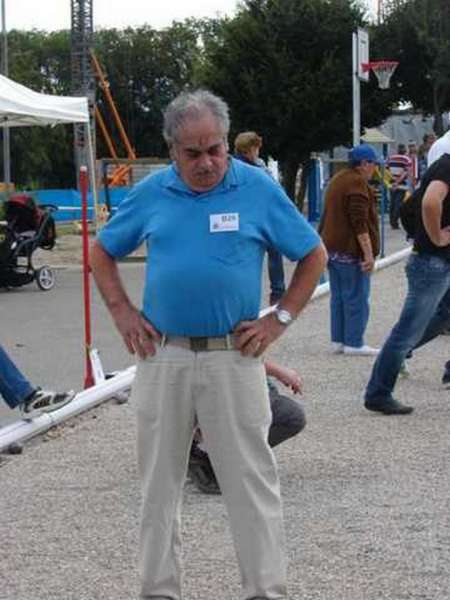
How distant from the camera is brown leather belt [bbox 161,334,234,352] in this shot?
13.5 feet

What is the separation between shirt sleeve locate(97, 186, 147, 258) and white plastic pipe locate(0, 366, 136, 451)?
10.4ft

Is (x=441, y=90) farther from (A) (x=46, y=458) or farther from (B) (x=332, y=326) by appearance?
(A) (x=46, y=458)

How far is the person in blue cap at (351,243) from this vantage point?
33.7 ft

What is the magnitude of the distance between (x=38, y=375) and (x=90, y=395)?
1783mm

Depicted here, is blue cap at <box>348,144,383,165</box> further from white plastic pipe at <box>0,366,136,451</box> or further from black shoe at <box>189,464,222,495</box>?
black shoe at <box>189,464,222,495</box>

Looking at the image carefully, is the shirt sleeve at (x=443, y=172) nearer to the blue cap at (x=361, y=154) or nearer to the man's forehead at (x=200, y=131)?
the blue cap at (x=361, y=154)

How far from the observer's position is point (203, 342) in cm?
413

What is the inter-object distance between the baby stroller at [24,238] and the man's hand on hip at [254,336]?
514 inches

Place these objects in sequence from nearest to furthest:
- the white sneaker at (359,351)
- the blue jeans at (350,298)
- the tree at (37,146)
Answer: the blue jeans at (350,298) → the white sneaker at (359,351) → the tree at (37,146)

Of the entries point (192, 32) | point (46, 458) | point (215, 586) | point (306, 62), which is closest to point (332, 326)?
point (46, 458)

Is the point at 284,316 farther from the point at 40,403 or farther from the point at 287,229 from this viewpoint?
the point at 40,403

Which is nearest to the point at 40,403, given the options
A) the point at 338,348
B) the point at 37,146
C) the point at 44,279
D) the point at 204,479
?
the point at 204,479

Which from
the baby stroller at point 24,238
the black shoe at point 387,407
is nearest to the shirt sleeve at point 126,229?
the black shoe at point 387,407

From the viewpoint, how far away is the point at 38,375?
1023 cm
